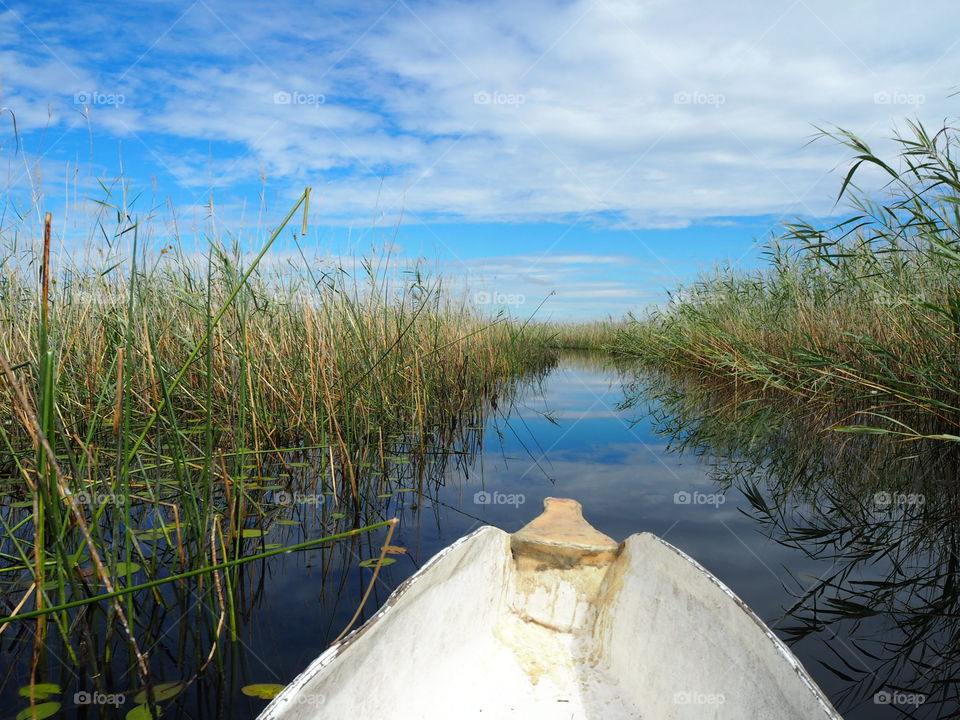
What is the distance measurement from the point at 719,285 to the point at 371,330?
729 cm

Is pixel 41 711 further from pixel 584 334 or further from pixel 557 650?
pixel 584 334

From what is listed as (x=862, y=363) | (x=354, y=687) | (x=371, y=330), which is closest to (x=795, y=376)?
(x=862, y=363)

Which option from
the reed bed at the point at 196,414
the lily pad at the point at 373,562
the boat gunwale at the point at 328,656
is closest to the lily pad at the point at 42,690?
the reed bed at the point at 196,414

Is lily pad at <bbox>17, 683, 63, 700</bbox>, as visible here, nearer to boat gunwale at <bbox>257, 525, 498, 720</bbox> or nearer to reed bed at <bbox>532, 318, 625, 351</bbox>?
boat gunwale at <bbox>257, 525, 498, 720</bbox>

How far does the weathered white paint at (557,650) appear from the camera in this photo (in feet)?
3.85

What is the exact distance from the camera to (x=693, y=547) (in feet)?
9.30

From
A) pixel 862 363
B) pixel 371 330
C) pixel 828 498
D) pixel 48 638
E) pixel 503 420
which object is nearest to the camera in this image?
pixel 48 638

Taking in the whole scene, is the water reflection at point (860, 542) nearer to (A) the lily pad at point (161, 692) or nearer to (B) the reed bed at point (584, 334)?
(A) the lily pad at point (161, 692)

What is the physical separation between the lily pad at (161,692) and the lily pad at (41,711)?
0.16 metres

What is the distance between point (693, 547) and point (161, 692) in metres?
2.23

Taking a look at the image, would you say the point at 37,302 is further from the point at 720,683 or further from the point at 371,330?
the point at 720,683

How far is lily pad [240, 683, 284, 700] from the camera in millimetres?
1526

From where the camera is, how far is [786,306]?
7039 mm

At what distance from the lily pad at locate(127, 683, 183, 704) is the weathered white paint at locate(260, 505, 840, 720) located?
2.06 ft
